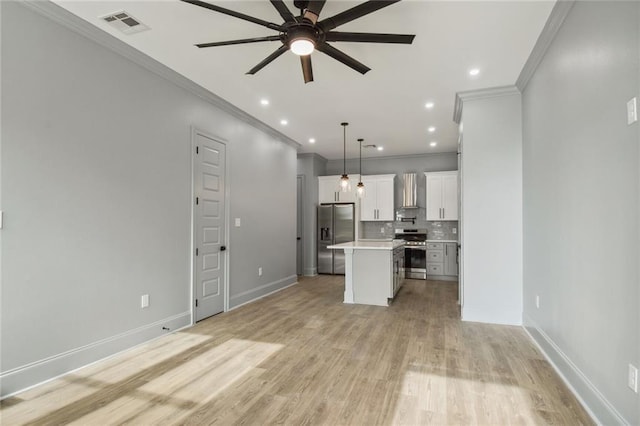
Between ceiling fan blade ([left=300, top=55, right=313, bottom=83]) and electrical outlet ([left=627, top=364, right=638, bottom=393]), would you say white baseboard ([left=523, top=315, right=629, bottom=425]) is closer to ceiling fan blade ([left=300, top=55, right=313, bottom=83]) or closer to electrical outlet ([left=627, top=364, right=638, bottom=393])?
electrical outlet ([left=627, top=364, right=638, bottom=393])

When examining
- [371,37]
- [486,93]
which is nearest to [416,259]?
[486,93]

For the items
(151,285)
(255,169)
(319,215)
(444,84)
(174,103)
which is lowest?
(151,285)

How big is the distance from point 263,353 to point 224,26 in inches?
A: 119

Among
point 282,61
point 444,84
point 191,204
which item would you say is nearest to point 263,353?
point 191,204

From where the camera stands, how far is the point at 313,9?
216 centimetres

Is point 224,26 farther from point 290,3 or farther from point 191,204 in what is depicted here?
point 191,204

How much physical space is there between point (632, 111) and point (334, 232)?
6.58 metres

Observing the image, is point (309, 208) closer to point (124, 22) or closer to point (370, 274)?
point (370, 274)

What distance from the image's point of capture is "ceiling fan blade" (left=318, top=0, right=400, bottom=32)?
79.7 inches

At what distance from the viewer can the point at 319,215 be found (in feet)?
27.0

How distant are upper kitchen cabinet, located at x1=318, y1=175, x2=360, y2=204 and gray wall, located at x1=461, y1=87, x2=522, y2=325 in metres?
4.07

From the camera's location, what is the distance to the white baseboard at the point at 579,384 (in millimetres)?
1952

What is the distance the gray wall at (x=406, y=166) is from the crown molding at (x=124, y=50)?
13.9 ft

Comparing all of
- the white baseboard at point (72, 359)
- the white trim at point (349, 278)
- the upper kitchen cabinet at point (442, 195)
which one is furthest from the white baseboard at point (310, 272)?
the white baseboard at point (72, 359)
